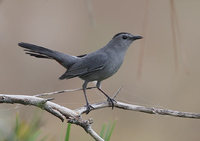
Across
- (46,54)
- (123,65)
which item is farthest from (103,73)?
(123,65)

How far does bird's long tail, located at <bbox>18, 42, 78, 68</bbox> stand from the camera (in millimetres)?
2996

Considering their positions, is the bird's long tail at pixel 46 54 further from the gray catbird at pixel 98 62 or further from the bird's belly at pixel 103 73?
the bird's belly at pixel 103 73

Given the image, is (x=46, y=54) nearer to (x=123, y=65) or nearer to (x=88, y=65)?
(x=88, y=65)

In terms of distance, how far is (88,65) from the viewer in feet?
12.1

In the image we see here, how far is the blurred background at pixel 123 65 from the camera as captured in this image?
581 cm

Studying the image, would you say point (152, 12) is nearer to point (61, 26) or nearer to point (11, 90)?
point (61, 26)

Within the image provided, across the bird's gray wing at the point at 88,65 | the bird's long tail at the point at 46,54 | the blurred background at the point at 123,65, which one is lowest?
the blurred background at the point at 123,65

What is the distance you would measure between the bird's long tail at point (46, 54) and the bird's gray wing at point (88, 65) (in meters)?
0.06

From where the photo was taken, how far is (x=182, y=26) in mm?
6914

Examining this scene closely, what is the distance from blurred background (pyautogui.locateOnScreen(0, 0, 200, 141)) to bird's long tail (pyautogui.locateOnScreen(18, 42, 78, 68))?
1857mm

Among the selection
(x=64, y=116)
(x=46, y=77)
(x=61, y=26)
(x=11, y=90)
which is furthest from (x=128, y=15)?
(x=64, y=116)

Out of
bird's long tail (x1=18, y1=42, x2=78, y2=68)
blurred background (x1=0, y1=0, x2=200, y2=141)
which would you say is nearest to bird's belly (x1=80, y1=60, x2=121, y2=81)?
bird's long tail (x1=18, y1=42, x2=78, y2=68)

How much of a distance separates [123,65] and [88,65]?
9.04 feet

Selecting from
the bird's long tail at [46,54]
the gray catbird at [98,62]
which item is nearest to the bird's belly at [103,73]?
the gray catbird at [98,62]
